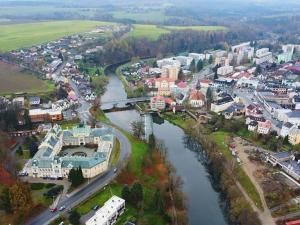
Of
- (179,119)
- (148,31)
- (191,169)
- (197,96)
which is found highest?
(148,31)

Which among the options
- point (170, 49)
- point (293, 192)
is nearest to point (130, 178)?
point (293, 192)

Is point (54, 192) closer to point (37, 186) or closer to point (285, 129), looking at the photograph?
point (37, 186)

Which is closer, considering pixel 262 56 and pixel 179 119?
pixel 179 119

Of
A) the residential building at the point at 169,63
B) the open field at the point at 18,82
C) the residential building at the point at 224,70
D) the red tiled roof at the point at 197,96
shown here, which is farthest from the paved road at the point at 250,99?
the open field at the point at 18,82

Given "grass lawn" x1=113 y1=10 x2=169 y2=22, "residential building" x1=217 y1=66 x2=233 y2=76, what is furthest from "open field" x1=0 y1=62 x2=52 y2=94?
"grass lawn" x1=113 y1=10 x2=169 y2=22

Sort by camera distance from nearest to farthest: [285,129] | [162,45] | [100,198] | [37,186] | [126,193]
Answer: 1. [126,193]
2. [100,198]
3. [37,186]
4. [285,129]
5. [162,45]

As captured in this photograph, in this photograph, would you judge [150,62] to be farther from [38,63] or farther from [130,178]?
[130,178]

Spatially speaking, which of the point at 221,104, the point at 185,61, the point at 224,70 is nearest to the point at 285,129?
the point at 221,104
